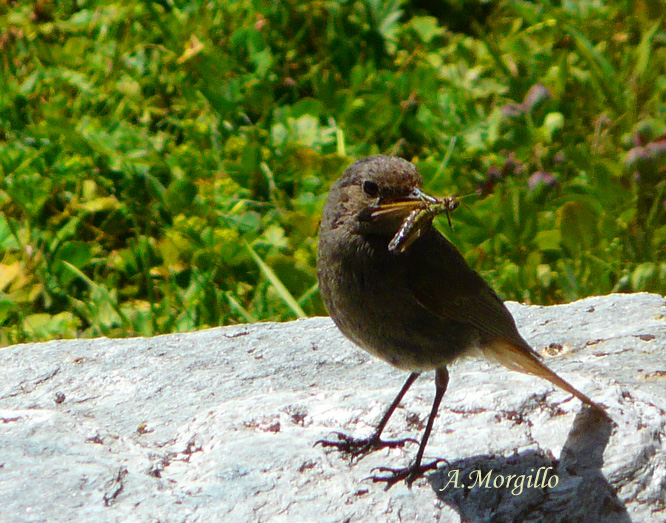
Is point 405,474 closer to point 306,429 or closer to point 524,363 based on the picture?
point 306,429

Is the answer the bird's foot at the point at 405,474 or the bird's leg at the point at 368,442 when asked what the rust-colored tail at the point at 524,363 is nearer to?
the bird's leg at the point at 368,442

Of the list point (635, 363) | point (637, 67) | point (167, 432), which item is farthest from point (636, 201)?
point (167, 432)

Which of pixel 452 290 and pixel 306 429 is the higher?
pixel 452 290

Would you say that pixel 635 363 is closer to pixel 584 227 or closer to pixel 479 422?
pixel 479 422

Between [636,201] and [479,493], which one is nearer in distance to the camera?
[479,493]

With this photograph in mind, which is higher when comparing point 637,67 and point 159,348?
point 637,67

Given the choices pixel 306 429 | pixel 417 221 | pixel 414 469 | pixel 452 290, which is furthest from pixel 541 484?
pixel 417 221

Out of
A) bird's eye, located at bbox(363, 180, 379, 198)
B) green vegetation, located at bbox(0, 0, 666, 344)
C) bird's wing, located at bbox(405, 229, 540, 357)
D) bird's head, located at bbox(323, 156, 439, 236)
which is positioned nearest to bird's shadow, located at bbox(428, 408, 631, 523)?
bird's wing, located at bbox(405, 229, 540, 357)
